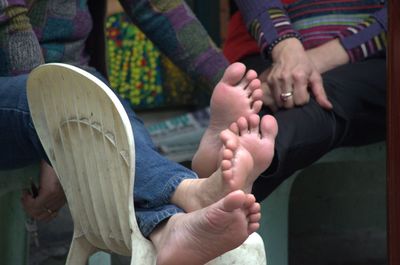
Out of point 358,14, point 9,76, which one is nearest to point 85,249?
point 9,76

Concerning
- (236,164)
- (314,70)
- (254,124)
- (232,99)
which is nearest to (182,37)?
(314,70)

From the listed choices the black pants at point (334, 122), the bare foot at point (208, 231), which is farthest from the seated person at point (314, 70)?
the bare foot at point (208, 231)

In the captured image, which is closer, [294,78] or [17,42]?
[17,42]

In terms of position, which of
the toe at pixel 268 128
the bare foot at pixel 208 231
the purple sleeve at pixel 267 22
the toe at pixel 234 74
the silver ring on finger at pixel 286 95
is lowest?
the silver ring on finger at pixel 286 95

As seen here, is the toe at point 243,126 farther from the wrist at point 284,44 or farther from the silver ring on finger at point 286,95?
the wrist at point 284,44

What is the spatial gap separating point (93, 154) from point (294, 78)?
0.87 meters

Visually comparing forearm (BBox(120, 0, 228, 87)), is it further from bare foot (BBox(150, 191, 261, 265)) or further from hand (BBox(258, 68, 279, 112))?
bare foot (BBox(150, 191, 261, 265))

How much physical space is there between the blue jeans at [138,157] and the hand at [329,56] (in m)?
0.81

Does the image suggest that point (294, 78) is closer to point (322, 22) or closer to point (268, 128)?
point (322, 22)

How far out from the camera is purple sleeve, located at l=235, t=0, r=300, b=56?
294cm

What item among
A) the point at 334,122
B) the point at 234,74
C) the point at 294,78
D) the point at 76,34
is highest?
the point at 234,74

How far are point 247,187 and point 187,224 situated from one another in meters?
0.15

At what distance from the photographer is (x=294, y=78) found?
2.77m

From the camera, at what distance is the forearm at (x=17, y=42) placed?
8.06ft
